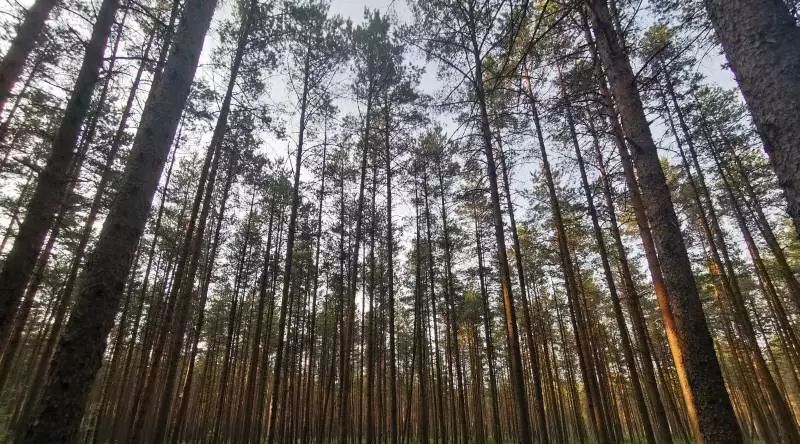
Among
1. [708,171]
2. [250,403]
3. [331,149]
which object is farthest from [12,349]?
[708,171]

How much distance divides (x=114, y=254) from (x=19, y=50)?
5.49 m

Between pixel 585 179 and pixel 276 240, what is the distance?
619 inches

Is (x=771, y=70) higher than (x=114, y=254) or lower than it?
higher

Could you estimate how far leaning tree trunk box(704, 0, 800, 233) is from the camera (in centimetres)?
151

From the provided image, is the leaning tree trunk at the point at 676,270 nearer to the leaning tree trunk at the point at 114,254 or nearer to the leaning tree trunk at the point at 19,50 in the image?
the leaning tree trunk at the point at 114,254

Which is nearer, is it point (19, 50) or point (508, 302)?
point (19, 50)

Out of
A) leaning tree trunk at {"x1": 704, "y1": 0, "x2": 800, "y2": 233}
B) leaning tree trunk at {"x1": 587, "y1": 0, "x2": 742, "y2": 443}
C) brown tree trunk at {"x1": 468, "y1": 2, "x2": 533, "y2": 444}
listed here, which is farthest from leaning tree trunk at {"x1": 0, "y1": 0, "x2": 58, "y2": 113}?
leaning tree trunk at {"x1": 704, "y1": 0, "x2": 800, "y2": 233}

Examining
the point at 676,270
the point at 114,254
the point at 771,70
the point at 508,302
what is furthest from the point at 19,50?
the point at 508,302

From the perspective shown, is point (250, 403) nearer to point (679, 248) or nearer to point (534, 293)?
point (679, 248)

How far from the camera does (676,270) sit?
3.37m

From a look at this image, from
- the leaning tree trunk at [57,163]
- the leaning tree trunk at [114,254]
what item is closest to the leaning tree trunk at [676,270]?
the leaning tree trunk at [114,254]

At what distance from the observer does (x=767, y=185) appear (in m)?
14.3

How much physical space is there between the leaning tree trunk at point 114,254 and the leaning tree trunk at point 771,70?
3.72 meters

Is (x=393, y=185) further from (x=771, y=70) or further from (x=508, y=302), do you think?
(x=771, y=70)
